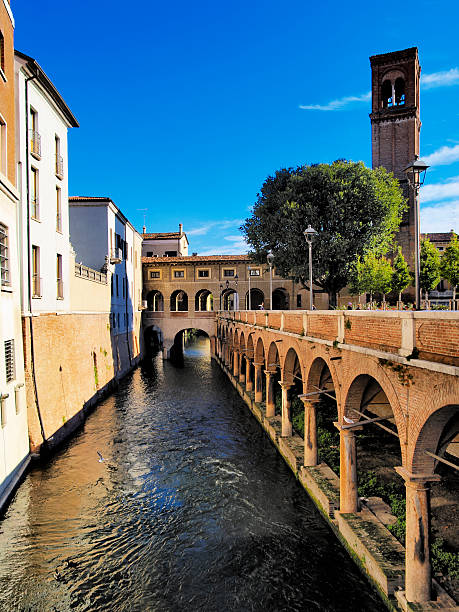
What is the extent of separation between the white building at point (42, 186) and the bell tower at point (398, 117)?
32697mm

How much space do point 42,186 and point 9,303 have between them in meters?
7.37

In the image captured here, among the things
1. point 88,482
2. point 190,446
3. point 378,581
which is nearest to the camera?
point 378,581

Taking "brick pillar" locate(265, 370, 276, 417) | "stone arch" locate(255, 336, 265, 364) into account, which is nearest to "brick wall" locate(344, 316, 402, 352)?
"brick pillar" locate(265, 370, 276, 417)

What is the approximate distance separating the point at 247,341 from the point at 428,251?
1986cm

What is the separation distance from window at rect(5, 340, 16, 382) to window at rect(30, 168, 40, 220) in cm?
649

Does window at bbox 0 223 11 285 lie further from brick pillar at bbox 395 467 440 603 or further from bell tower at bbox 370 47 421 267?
bell tower at bbox 370 47 421 267

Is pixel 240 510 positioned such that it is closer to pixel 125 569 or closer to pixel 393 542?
pixel 125 569

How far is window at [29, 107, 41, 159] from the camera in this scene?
19.6 meters

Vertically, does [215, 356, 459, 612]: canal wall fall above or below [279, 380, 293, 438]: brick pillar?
below

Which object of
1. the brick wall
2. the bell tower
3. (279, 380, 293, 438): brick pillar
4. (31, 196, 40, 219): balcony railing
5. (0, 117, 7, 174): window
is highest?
the bell tower

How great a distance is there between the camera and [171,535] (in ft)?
41.0

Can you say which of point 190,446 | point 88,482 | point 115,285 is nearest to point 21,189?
point 88,482

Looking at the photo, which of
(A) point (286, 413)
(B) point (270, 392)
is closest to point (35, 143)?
(B) point (270, 392)

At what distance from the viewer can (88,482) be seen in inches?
643
